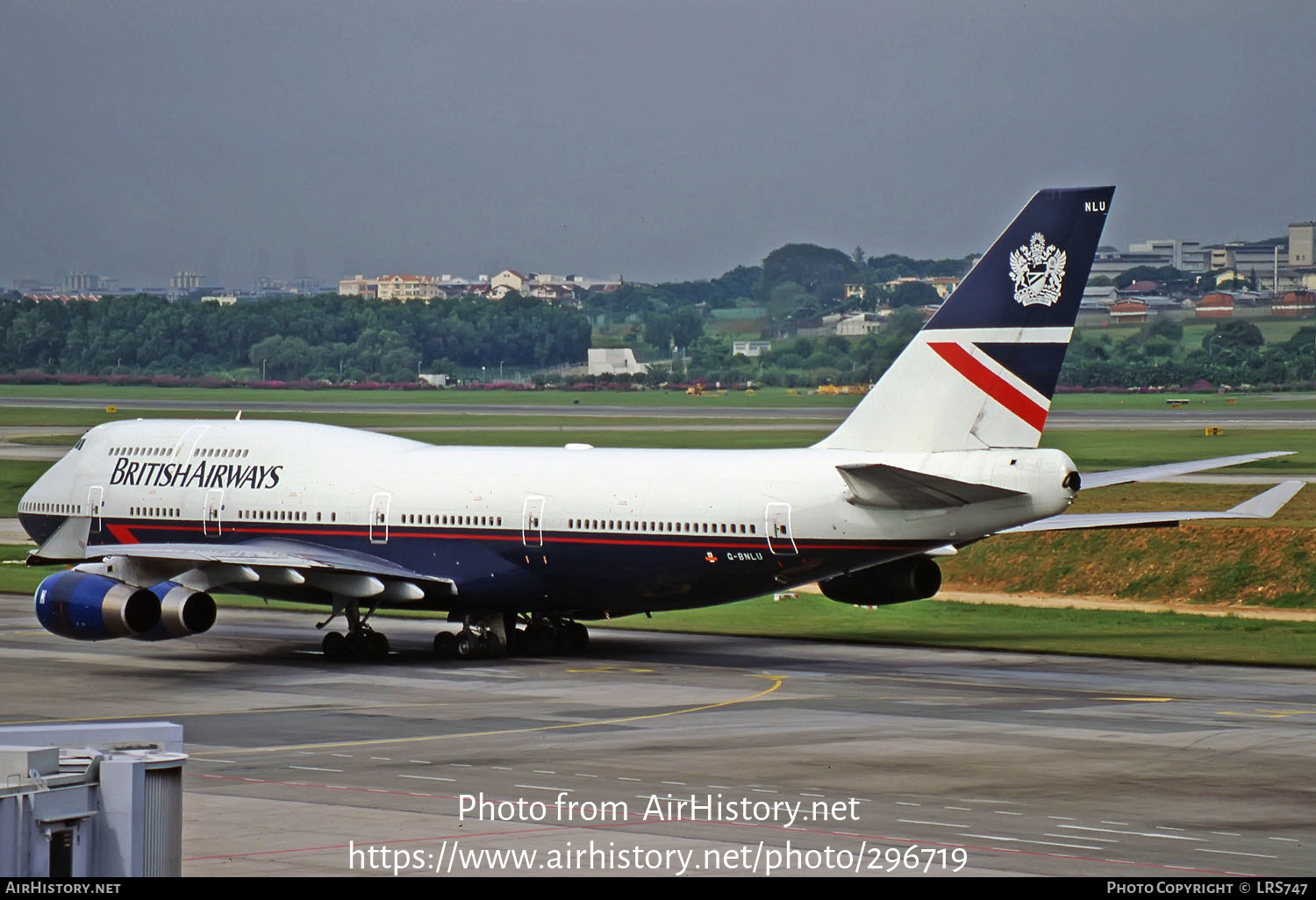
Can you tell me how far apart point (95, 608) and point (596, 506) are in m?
10.5

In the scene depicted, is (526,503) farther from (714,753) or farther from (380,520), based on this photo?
(714,753)

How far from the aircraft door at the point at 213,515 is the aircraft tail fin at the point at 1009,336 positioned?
654 inches

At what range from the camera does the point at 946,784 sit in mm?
25844

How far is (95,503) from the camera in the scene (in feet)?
152

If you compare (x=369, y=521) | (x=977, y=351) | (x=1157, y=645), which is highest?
(x=977, y=351)

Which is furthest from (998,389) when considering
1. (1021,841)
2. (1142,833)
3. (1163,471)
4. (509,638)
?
(1021,841)

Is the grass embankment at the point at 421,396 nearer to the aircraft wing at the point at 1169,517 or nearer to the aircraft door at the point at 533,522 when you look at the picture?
the aircraft door at the point at 533,522

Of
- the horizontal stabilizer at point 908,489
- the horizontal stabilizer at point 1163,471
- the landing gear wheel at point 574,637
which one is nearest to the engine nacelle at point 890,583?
the horizontal stabilizer at point 908,489

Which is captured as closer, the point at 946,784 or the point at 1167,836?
the point at 1167,836

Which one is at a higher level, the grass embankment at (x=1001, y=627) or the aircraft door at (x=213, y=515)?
the aircraft door at (x=213, y=515)

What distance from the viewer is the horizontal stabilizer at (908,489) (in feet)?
118

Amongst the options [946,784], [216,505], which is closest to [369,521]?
[216,505]

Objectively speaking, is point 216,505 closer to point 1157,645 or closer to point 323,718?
point 323,718

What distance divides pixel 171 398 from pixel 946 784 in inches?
5618
